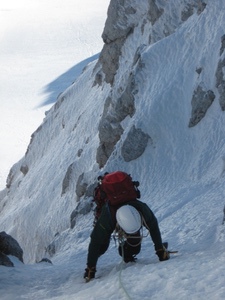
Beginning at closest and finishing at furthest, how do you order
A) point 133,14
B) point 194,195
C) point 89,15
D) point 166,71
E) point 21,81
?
point 194,195, point 166,71, point 133,14, point 21,81, point 89,15

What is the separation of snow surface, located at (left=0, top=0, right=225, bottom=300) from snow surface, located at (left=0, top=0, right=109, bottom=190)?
1690 inches

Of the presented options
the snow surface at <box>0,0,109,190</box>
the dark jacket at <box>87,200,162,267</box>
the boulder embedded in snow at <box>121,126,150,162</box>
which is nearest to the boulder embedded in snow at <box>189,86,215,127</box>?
the boulder embedded in snow at <box>121,126,150,162</box>

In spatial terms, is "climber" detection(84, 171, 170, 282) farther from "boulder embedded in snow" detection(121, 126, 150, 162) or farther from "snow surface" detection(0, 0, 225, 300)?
"boulder embedded in snow" detection(121, 126, 150, 162)

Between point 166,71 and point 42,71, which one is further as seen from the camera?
point 42,71

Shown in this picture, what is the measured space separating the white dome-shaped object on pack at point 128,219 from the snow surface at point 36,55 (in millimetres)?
59729

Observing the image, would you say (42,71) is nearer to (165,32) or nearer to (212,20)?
(165,32)

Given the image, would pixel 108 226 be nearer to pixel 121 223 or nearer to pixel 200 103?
pixel 121 223

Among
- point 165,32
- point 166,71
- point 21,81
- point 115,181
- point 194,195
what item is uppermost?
point 21,81

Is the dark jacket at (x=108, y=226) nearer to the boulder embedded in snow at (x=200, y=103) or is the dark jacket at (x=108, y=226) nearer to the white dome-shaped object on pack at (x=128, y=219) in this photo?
the white dome-shaped object on pack at (x=128, y=219)

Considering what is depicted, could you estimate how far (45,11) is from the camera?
149125 millimetres

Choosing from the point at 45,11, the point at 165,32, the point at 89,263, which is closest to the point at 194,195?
the point at 89,263

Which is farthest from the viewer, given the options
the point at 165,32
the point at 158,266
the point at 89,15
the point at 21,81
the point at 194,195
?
the point at 89,15

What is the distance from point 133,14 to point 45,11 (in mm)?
117915

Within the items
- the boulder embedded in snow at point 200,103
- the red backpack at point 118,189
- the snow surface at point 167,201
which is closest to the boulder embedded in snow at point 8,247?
the snow surface at point 167,201
